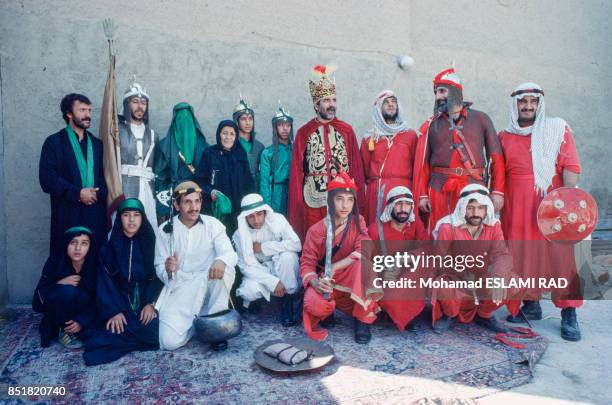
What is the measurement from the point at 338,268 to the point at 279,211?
1.12 metres

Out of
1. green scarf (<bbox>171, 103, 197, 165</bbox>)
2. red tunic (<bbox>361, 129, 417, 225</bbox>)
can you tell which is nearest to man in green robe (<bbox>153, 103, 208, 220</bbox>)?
green scarf (<bbox>171, 103, 197, 165</bbox>)

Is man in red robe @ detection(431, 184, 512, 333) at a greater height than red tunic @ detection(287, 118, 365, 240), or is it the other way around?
red tunic @ detection(287, 118, 365, 240)

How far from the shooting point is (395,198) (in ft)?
12.1

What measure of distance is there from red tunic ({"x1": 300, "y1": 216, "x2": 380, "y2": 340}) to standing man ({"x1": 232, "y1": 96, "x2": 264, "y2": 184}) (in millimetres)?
1111

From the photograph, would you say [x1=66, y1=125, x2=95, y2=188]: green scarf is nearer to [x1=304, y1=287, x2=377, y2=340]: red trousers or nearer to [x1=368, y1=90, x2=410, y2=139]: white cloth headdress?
[x1=304, y1=287, x2=377, y2=340]: red trousers

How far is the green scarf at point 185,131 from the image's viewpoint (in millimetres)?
4233

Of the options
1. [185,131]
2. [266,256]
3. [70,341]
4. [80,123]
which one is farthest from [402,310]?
[80,123]

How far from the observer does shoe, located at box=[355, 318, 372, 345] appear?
3.29 meters

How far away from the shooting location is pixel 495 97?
6395mm

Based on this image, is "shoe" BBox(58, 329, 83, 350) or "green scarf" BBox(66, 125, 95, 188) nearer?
"shoe" BBox(58, 329, 83, 350)

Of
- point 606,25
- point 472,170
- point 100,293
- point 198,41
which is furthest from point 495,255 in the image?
point 606,25

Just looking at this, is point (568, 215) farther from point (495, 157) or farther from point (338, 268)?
point (338, 268)

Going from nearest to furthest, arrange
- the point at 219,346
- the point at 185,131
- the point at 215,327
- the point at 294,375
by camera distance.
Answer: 1. the point at 294,375
2. the point at 215,327
3. the point at 219,346
4. the point at 185,131

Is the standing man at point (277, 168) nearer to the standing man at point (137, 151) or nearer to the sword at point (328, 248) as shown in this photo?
the sword at point (328, 248)
